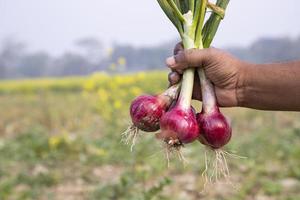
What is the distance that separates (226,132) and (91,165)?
4072 mm

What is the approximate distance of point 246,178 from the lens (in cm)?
488

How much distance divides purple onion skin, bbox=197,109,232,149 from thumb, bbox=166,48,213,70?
0.17m

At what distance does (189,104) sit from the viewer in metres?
1.71

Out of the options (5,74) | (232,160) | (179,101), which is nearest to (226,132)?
(179,101)

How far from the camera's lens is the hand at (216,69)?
173 cm

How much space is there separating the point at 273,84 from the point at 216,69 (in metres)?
0.27

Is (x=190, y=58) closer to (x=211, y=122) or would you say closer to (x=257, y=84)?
(x=211, y=122)

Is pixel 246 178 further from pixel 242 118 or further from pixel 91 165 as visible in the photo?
pixel 242 118

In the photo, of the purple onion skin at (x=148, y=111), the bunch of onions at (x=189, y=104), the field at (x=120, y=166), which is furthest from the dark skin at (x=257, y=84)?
the field at (x=120, y=166)

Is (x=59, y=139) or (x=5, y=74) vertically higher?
(x=59, y=139)

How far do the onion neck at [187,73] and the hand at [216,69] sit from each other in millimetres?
29

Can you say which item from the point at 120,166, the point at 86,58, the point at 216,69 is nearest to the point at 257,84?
the point at 216,69

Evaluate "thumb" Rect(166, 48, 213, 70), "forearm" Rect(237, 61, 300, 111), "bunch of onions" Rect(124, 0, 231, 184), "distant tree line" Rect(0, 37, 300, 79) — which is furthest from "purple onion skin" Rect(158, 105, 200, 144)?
"distant tree line" Rect(0, 37, 300, 79)

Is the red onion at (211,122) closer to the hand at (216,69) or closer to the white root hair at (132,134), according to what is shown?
the hand at (216,69)
